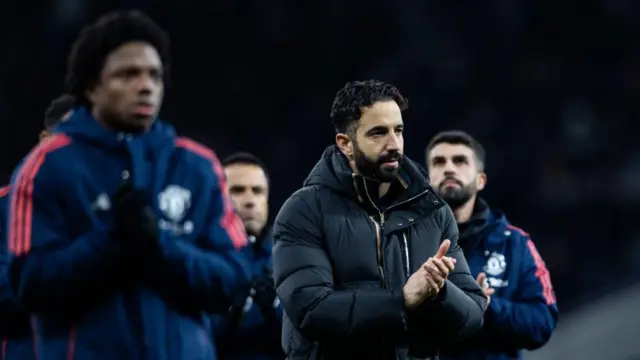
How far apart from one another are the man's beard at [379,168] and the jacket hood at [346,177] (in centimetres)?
4

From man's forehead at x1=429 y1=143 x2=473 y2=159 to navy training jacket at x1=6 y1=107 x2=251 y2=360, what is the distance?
2.88 meters

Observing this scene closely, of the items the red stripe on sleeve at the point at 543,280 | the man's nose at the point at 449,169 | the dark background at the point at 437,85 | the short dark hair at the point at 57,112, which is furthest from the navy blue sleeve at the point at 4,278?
the dark background at the point at 437,85

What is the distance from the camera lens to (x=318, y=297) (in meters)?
4.14

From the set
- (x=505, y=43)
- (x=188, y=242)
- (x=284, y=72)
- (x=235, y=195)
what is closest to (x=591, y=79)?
(x=505, y=43)

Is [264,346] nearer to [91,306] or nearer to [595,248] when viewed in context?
[91,306]

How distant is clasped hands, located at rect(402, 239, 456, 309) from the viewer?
4.01m

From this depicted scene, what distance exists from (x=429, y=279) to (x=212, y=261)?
2.64 feet

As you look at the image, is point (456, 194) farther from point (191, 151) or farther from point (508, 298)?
point (191, 151)

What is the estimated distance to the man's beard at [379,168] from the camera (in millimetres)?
4340

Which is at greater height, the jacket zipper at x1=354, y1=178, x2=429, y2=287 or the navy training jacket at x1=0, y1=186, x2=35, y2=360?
the jacket zipper at x1=354, y1=178, x2=429, y2=287

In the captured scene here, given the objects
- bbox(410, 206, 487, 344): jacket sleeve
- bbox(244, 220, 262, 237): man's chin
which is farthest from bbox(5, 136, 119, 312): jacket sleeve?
bbox(244, 220, 262, 237): man's chin

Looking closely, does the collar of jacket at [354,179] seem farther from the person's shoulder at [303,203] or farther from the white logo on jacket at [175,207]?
the white logo on jacket at [175,207]

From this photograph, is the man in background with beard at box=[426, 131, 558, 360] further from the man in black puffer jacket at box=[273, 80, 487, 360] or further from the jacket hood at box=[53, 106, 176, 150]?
the jacket hood at box=[53, 106, 176, 150]

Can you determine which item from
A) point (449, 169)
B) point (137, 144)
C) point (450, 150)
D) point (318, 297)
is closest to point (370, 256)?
point (318, 297)
